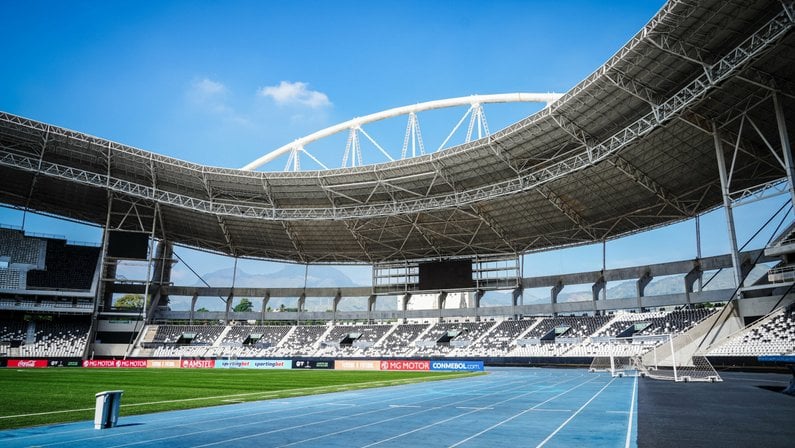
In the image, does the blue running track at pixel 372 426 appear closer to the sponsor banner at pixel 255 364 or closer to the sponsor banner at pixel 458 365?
the sponsor banner at pixel 458 365

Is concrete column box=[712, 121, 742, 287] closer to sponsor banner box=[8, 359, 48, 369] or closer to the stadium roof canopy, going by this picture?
the stadium roof canopy

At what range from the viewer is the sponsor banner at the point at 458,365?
150ft

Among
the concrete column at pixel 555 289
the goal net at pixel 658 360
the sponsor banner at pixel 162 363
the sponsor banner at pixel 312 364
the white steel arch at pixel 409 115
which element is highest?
the white steel arch at pixel 409 115

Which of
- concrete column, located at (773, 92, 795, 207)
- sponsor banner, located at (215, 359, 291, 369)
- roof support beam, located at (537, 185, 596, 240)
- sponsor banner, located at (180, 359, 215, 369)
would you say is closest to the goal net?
roof support beam, located at (537, 185, 596, 240)

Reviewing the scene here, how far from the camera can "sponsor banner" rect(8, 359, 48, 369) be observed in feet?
167

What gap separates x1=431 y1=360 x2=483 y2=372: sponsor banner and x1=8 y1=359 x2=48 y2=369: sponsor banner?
3824cm

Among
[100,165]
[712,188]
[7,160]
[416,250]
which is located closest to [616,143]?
[712,188]

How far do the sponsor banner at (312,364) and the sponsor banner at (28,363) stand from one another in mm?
24453

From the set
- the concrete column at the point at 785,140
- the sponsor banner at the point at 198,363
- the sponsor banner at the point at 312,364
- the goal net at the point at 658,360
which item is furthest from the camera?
the sponsor banner at the point at 198,363

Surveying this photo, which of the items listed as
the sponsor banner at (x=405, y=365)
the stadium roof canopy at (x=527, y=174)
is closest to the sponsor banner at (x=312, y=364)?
the sponsor banner at (x=405, y=365)

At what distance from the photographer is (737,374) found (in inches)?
1277

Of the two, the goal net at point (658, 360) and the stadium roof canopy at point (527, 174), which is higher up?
the stadium roof canopy at point (527, 174)

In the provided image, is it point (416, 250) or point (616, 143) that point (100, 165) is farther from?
point (616, 143)

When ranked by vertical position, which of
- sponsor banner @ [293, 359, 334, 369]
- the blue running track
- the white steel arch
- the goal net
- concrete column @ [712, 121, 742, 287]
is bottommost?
sponsor banner @ [293, 359, 334, 369]
